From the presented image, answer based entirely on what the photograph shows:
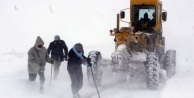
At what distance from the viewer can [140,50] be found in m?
9.87

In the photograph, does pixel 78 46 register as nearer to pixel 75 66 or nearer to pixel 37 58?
pixel 75 66

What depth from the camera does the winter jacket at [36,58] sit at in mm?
8094

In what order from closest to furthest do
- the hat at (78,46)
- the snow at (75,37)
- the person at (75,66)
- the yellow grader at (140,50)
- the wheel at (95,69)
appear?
the hat at (78,46) < the person at (75,66) < the snow at (75,37) < the yellow grader at (140,50) < the wheel at (95,69)

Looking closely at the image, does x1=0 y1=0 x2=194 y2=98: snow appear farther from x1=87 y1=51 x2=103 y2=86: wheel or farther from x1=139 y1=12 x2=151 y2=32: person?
x1=139 y1=12 x2=151 y2=32: person

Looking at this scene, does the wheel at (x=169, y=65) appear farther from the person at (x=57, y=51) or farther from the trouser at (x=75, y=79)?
the trouser at (x=75, y=79)

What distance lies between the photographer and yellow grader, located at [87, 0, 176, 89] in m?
8.62

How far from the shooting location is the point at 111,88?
9195 millimetres

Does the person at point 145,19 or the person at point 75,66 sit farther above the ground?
the person at point 145,19

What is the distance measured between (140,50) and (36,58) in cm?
334

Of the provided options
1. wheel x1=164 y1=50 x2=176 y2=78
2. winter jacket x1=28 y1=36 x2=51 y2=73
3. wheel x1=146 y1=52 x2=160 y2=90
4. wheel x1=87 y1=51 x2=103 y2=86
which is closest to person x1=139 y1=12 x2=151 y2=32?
wheel x1=164 y1=50 x2=176 y2=78

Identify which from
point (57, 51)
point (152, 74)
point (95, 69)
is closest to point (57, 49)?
point (57, 51)

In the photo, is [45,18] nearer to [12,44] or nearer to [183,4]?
[12,44]

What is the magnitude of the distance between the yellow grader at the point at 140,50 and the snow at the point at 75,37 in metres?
0.44

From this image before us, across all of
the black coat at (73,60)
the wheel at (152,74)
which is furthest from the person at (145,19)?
the black coat at (73,60)
